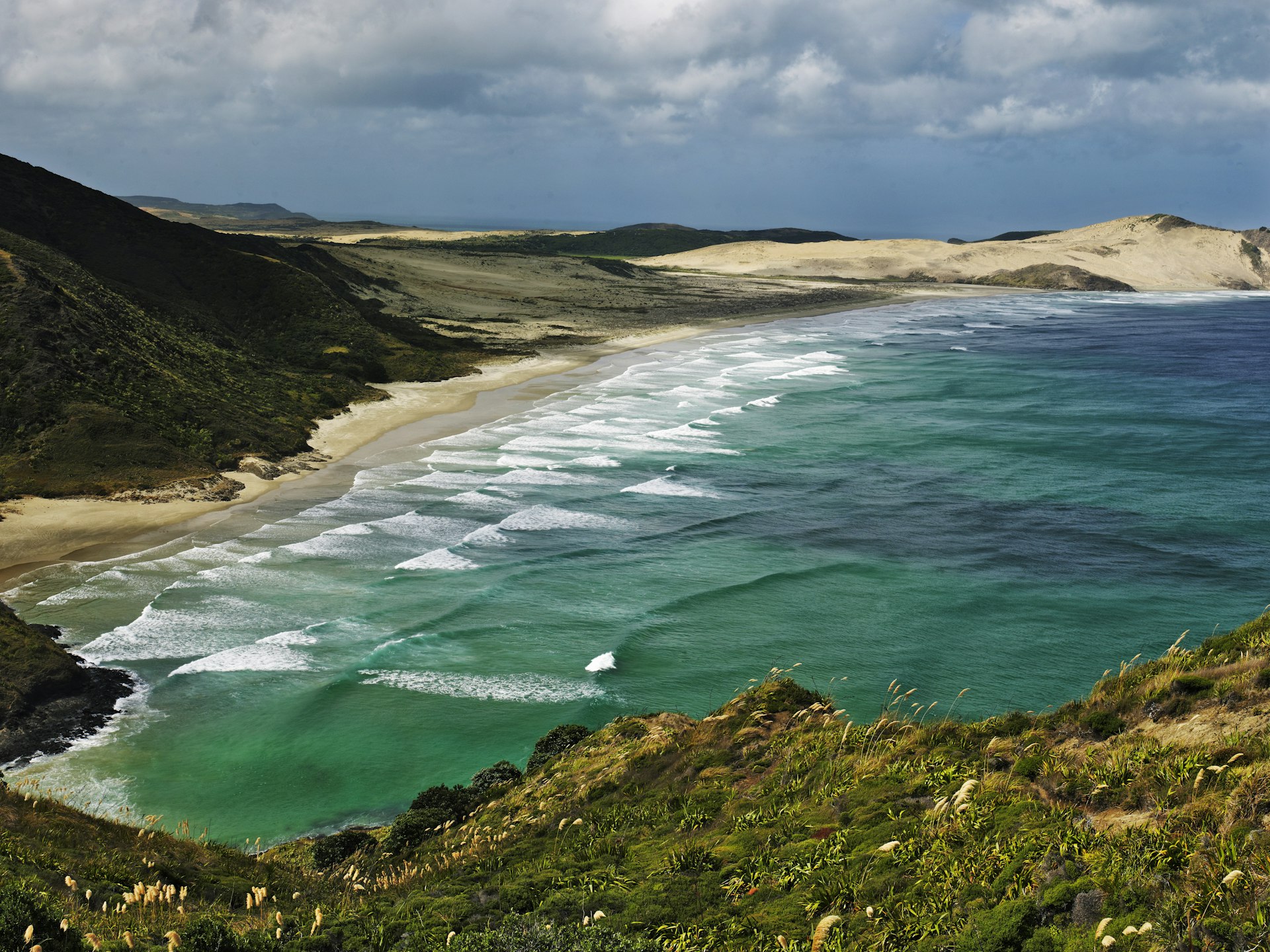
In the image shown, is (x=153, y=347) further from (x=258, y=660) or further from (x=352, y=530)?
(x=258, y=660)

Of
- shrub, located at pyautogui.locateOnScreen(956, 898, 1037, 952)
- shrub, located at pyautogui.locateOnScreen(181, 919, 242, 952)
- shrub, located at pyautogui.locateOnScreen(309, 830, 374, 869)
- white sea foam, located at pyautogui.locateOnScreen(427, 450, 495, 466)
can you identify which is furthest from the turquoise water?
shrub, located at pyautogui.locateOnScreen(956, 898, 1037, 952)

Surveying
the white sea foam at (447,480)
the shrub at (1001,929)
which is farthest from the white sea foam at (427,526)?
the shrub at (1001,929)

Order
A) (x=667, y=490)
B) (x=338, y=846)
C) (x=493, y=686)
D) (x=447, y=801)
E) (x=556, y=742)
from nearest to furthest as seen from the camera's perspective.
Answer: (x=338, y=846)
(x=447, y=801)
(x=556, y=742)
(x=493, y=686)
(x=667, y=490)

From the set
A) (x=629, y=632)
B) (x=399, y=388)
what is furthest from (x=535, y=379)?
(x=629, y=632)

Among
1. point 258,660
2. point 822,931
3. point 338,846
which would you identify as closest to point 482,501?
point 258,660

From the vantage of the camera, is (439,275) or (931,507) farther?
(439,275)

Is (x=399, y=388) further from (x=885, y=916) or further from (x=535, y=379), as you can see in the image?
(x=885, y=916)

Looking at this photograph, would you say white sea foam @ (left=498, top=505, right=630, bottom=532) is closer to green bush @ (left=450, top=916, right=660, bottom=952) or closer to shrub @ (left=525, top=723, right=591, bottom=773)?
shrub @ (left=525, top=723, right=591, bottom=773)
